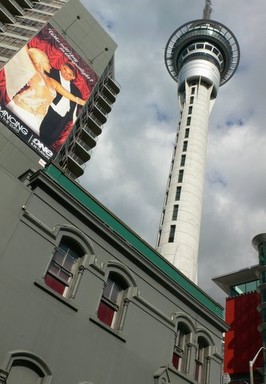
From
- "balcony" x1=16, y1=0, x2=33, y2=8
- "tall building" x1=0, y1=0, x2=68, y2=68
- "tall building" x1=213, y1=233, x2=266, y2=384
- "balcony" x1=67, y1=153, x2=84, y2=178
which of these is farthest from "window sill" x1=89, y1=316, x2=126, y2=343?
"balcony" x1=16, y1=0, x2=33, y2=8

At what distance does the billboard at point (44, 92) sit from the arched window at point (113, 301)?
22.5 m

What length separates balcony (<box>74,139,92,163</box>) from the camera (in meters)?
53.6

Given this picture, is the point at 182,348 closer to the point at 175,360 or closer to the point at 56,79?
the point at 175,360

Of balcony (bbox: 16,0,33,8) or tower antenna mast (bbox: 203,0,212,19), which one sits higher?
tower antenna mast (bbox: 203,0,212,19)

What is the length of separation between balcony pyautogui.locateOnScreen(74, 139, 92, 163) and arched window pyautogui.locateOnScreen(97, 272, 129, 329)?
34.2 m

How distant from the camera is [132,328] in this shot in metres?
20.2

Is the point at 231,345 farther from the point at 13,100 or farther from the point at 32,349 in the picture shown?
the point at 32,349

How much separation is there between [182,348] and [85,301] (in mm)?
7098

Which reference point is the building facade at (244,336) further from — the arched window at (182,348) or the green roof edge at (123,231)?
the arched window at (182,348)

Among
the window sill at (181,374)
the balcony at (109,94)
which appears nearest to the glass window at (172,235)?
the balcony at (109,94)

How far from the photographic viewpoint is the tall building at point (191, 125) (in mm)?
56531

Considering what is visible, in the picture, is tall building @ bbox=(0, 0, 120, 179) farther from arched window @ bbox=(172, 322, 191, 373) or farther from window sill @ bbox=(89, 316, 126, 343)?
window sill @ bbox=(89, 316, 126, 343)

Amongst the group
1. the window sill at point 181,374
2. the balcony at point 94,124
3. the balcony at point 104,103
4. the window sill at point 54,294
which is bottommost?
the window sill at point 54,294

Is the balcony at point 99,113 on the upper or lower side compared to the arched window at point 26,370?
upper
